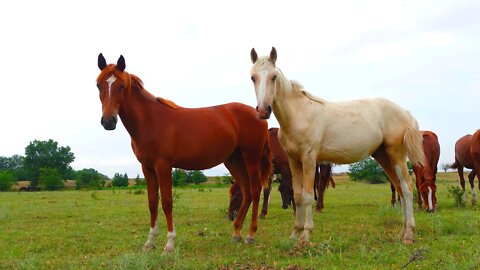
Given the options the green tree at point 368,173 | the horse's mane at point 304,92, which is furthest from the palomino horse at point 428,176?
the green tree at point 368,173

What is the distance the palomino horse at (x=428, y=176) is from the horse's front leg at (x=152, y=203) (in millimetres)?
5729

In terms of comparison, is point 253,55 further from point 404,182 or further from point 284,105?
point 404,182

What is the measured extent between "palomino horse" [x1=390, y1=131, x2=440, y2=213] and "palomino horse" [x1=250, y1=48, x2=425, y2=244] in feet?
9.42

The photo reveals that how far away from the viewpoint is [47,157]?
6906 centimetres

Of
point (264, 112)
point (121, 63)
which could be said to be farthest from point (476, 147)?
point (121, 63)

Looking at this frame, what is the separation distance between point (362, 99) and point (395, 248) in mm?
2432

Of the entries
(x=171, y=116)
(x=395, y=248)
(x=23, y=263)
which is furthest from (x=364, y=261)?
(x=23, y=263)

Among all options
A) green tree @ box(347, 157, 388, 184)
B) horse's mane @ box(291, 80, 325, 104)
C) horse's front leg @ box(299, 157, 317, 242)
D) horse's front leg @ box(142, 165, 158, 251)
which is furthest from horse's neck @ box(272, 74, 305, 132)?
green tree @ box(347, 157, 388, 184)

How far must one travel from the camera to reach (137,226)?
893 centimetres

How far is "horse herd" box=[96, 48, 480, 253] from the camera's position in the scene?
229 inches

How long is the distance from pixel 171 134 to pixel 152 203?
3.52ft

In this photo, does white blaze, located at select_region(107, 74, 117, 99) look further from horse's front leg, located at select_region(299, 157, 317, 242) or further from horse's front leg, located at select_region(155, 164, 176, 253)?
horse's front leg, located at select_region(299, 157, 317, 242)

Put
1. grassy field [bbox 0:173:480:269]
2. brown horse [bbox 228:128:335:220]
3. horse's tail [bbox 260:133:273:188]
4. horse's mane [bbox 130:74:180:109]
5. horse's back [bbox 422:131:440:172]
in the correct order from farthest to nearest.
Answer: horse's back [bbox 422:131:440:172]
brown horse [bbox 228:128:335:220]
horse's tail [bbox 260:133:273:188]
horse's mane [bbox 130:74:180:109]
grassy field [bbox 0:173:480:269]

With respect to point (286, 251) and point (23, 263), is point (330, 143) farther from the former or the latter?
point (23, 263)
